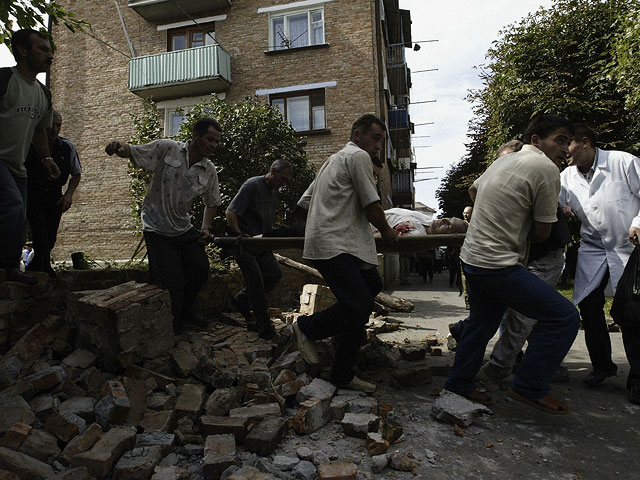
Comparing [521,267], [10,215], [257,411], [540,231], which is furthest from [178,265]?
[540,231]

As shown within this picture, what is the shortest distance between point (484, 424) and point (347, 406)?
2.78 feet

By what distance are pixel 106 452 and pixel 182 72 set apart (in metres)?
14.4

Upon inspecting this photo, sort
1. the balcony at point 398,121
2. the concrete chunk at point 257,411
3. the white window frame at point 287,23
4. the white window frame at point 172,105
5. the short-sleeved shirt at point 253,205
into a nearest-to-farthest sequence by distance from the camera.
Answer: the concrete chunk at point 257,411 → the short-sleeved shirt at point 253,205 → the white window frame at point 287,23 → the white window frame at point 172,105 → the balcony at point 398,121

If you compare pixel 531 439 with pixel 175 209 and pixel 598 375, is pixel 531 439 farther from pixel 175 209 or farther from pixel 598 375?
pixel 175 209

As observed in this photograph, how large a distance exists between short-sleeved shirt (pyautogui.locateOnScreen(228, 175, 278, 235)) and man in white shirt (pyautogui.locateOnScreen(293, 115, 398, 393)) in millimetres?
1657

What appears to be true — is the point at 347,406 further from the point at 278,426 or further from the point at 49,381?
the point at 49,381

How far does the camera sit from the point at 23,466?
1869 mm

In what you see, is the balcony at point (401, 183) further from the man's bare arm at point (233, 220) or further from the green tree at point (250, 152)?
the man's bare arm at point (233, 220)

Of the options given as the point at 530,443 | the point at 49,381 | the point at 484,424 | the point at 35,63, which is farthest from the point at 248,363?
the point at 35,63

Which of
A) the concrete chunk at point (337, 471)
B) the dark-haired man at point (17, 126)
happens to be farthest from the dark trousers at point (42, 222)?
the concrete chunk at point (337, 471)

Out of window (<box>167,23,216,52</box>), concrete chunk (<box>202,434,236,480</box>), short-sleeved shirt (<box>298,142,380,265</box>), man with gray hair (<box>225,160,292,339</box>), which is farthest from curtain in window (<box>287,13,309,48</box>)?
concrete chunk (<box>202,434,236,480</box>)

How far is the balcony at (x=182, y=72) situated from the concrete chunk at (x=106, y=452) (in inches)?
532

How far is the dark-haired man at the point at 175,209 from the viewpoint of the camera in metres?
3.66

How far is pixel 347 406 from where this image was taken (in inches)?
106
